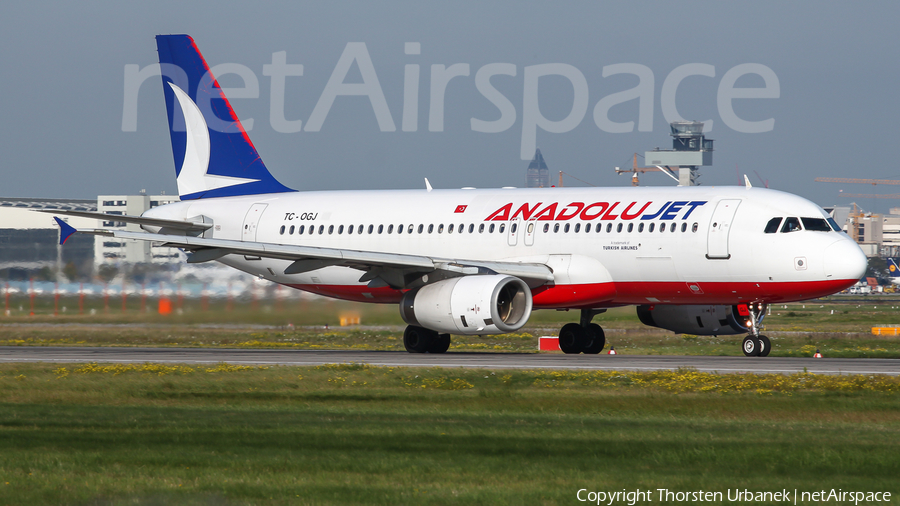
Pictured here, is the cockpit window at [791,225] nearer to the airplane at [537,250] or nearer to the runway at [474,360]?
the airplane at [537,250]

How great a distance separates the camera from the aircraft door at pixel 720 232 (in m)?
26.5

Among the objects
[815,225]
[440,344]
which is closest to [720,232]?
[815,225]

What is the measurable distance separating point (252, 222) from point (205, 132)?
396 cm

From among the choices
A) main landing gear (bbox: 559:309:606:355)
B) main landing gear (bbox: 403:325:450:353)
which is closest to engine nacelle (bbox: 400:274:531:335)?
main landing gear (bbox: 403:325:450:353)

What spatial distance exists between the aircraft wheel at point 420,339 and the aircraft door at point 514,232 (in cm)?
346

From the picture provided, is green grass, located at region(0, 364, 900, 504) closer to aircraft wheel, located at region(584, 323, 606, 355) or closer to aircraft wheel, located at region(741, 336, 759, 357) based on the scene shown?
aircraft wheel, located at region(741, 336, 759, 357)

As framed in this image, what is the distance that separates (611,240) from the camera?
91.0 feet

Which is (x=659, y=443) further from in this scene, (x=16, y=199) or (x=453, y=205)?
(x=16, y=199)

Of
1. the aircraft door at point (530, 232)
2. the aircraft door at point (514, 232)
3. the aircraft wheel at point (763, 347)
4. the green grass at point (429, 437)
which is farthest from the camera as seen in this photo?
the aircraft door at point (514, 232)

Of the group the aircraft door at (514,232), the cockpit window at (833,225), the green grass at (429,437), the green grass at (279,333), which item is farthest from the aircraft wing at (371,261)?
the cockpit window at (833,225)

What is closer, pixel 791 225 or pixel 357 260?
pixel 791 225

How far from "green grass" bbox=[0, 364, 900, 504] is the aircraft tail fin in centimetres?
1473

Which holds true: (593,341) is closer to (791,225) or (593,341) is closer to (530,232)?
(530,232)

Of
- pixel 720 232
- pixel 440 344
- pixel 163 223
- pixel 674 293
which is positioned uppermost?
pixel 163 223
